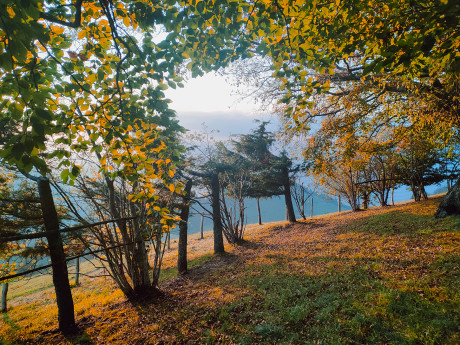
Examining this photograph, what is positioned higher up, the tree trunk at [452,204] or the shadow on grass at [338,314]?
the tree trunk at [452,204]

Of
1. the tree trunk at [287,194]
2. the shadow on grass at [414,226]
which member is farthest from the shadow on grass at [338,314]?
the tree trunk at [287,194]

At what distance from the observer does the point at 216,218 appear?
12680mm

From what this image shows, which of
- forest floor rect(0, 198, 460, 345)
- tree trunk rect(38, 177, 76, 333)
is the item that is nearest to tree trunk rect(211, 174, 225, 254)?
forest floor rect(0, 198, 460, 345)

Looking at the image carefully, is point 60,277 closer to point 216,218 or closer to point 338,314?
point 338,314

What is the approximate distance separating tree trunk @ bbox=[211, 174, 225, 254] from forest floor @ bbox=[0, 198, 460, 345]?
4.69m

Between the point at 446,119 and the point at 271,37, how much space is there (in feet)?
25.4

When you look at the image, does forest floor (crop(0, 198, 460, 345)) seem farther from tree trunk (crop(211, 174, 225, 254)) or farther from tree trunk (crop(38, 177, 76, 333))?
tree trunk (crop(211, 174, 225, 254))

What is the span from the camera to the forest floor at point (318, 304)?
3.26 meters

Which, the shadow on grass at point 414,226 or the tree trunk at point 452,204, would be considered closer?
the shadow on grass at point 414,226

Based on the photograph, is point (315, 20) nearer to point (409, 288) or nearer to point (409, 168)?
point (409, 288)

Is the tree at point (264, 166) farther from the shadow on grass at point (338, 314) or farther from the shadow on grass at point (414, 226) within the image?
the shadow on grass at point (338, 314)

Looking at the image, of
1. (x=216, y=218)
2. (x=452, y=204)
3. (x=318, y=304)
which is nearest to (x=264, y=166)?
(x=216, y=218)

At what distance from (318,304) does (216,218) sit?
8.92 m

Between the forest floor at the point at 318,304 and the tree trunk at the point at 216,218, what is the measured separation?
4693 mm
